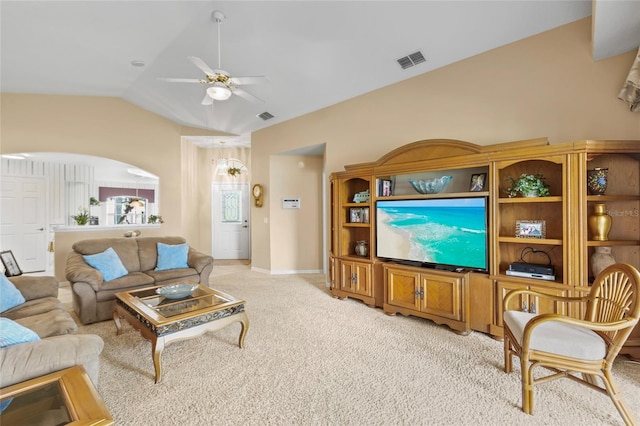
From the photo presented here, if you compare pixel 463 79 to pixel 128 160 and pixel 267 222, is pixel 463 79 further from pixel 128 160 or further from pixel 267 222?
pixel 128 160

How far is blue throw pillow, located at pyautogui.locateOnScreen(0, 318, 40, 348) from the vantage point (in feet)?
4.47

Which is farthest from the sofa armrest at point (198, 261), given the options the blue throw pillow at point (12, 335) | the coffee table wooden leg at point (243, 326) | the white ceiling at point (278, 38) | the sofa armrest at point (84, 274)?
the white ceiling at point (278, 38)

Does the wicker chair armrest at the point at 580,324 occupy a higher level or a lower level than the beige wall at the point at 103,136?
lower

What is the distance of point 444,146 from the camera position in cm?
312

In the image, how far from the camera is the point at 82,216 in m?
5.21

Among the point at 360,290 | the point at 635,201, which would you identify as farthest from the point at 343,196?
the point at 635,201

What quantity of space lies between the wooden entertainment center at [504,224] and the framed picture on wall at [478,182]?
80 millimetres

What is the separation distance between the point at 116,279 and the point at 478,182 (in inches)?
172

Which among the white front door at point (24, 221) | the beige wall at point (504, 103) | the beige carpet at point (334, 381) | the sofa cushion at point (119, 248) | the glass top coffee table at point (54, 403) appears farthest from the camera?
the white front door at point (24, 221)

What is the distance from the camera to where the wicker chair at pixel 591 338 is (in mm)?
1617

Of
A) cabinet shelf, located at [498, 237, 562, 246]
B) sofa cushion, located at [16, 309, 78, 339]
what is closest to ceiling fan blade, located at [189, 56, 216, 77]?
sofa cushion, located at [16, 309, 78, 339]

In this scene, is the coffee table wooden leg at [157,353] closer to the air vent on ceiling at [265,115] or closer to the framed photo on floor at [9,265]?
the framed photo on floor at [9,265]

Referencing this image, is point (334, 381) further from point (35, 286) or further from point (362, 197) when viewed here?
point (35, 286)

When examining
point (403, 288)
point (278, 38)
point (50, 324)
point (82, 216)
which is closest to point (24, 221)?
point (82, 216)
